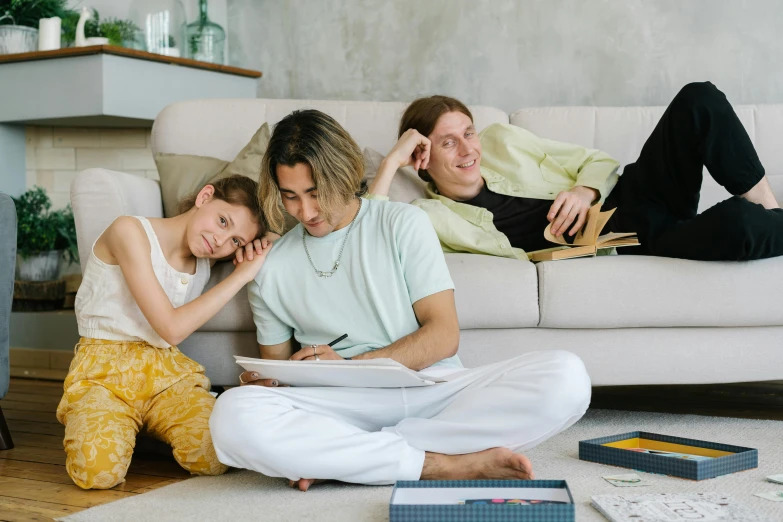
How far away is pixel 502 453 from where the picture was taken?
174 centimetres

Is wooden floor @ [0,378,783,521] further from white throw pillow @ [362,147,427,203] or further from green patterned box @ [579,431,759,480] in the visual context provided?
white throw pillow @ [362,147,427,203]

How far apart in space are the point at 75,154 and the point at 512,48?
7.35 ft

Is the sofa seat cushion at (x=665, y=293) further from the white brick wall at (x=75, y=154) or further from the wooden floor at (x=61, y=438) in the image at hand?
the white brick wall at (x=75, y=154)

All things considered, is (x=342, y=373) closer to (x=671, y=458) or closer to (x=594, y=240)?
(x=671, y=458)

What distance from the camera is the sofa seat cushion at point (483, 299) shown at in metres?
2.31

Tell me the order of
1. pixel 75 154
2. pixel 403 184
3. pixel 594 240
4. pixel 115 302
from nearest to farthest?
pixel 115 302 < pixel 594 240 < pixel 403 184 < pixel 75 154

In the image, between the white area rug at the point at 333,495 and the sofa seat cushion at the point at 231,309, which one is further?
the sofa seat cushion at the point at 231,309

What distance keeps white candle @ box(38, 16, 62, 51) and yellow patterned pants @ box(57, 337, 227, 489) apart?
2418mm

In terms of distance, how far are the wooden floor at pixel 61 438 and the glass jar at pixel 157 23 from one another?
65.3 inches

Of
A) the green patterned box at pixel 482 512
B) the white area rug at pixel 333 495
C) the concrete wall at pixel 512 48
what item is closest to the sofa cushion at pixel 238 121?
the concrete wall at pixel 512 48

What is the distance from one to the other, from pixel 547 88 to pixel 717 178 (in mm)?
1590

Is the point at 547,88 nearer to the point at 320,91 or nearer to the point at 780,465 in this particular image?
the point at 320,91

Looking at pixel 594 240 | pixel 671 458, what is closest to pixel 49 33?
pixel 594 240

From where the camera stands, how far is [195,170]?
2.63 m
